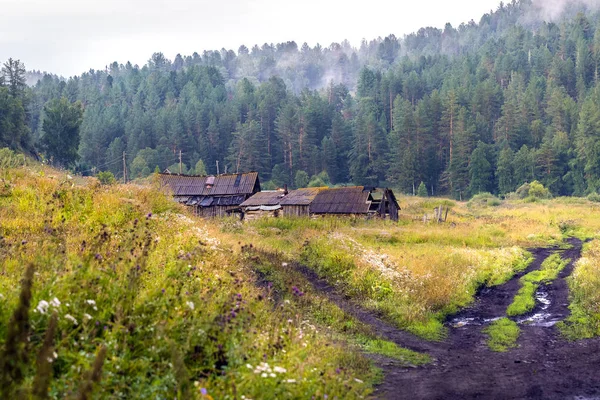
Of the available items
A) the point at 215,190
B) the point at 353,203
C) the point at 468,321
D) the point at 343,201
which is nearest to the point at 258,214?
the point at 343,201

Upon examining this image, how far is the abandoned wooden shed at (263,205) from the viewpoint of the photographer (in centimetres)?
4859

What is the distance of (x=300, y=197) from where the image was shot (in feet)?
159

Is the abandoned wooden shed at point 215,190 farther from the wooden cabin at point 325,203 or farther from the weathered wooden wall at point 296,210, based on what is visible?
the weathered wooden wall at point 296,210

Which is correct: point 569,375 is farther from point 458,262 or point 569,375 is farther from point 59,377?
point 458,262

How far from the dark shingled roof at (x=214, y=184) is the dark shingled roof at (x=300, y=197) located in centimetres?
800

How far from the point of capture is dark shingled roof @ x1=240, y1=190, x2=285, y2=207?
4972 cm

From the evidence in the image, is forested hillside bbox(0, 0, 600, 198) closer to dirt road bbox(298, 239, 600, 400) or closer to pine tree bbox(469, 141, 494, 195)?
pine tree bbox(469, 141, 494, 195)

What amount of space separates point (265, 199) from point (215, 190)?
9.33 metres

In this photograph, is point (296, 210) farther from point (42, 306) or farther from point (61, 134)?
point (61, 134)

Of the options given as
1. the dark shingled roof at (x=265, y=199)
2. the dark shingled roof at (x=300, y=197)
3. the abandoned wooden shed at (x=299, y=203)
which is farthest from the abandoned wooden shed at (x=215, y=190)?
the abandoned wooden shed at (x=299, y=203)

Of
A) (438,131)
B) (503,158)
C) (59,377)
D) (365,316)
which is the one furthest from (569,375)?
(438,131)

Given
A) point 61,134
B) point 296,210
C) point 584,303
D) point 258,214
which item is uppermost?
point 61,134

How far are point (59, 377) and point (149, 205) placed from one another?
10.3 meters

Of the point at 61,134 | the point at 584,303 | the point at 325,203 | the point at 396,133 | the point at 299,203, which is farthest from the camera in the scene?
the point at 396,133
